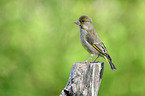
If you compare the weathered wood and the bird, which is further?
the bird

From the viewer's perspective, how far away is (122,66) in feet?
29.5

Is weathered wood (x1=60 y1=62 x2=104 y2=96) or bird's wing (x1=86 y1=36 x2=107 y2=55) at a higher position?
bird's wing (x1=86 y1=36 x2=107 y2=55)

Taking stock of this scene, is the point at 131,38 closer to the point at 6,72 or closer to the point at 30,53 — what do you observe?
the point at 30,53

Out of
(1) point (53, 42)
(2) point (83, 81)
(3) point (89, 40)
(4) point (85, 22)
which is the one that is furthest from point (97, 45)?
(1) point (53, 42)

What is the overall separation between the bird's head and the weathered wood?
1.52 meters

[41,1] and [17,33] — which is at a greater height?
[41,1]

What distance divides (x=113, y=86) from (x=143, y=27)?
2321mm

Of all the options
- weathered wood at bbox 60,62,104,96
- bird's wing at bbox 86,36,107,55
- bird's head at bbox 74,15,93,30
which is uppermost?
bird's head at bbox 74,15,93,30

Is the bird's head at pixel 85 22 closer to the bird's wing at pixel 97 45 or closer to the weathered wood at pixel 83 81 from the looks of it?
the bird's wing at pixel 97 45

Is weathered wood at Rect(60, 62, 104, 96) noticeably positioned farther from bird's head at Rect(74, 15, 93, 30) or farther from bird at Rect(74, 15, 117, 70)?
bird's head at Rect(74, 15, 93, 30)

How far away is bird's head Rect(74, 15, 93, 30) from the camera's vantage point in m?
5.77

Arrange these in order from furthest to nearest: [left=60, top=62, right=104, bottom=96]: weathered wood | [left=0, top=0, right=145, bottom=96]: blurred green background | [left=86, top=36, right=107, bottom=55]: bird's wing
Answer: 1. [left=0, top=0, right=145, bottom=96]: blurred green background
2. [left=86, top=36, right=107, bottom=55]: bird's wing
3. [left=60, top=62, right=104, bottom=96]: weathered wood

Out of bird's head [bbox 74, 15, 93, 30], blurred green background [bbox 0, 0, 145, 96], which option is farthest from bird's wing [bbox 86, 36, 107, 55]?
blurred green background [bbox 0, 0, 145, 96]

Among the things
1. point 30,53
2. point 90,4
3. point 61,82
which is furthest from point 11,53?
point 90,4
